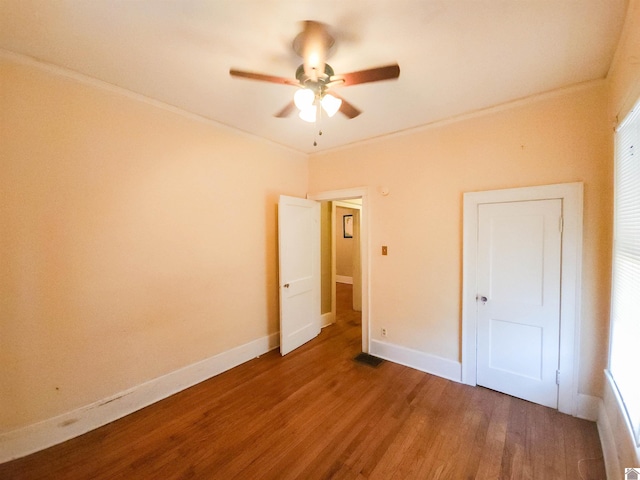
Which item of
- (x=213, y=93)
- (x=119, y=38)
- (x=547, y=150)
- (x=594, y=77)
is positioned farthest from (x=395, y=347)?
(x=119, y=38)

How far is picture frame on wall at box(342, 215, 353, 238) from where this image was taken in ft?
25.5

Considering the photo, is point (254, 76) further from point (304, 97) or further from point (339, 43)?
point (339, 43)

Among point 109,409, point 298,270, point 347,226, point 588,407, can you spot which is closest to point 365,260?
point 298,270

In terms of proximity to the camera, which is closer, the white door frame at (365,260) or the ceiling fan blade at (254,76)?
the ceiling fan blade at (254,76)

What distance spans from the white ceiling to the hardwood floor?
2697 millimetres

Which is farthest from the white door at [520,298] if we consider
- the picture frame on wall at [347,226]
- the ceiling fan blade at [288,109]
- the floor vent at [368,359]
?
the picture frame on wall at [347,226]

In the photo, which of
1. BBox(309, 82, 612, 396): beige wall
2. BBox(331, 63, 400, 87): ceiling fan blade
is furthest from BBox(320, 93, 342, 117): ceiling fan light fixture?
BBox(309, 82, 612, 396): beige wall

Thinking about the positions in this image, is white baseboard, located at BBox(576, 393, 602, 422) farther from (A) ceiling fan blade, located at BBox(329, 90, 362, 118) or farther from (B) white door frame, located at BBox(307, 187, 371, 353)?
(A) ceiling fan blade, located at BBox(329, 90, 362, 118)

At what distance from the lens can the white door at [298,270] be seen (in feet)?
10.5

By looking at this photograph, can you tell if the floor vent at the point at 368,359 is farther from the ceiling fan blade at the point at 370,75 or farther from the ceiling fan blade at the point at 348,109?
the ceiling fan blade at the point at 370,75

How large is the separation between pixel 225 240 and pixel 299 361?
5.49 feet

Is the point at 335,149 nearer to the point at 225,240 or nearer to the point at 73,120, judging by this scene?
the point at 225,240

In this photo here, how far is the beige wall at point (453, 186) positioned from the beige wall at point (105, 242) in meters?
1.68

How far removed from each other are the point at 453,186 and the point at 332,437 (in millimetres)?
2505
